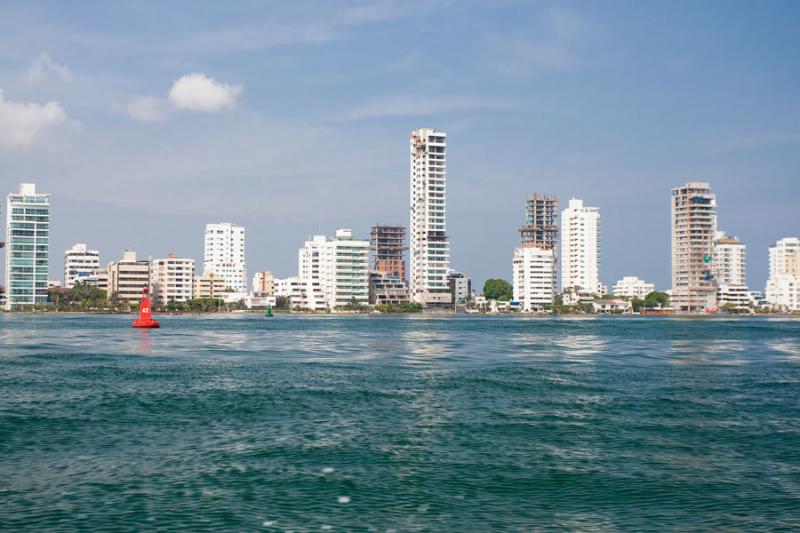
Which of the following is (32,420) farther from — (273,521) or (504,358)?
(504,358)

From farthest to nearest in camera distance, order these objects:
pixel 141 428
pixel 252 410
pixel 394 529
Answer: pixel 252 410 < pixel 141 428 < pixel 394 529

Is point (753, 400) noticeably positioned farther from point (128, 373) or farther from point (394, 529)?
point (128, 373)

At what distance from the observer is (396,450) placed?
20922 millimetres

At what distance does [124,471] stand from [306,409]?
34.1ft

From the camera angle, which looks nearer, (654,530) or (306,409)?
(654,530)

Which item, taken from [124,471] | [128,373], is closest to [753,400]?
[124,471]

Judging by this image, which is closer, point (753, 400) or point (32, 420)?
point (32, 420)

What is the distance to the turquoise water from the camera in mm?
15164

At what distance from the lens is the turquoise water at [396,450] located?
1516 cm

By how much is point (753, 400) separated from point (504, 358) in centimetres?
2392

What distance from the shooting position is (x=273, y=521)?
1469 centimetres

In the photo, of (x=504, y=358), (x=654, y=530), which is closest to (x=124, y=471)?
(x=654, y=530)

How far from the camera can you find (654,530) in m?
14.3

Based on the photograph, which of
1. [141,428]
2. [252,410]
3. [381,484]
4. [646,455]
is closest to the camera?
[381,484]
